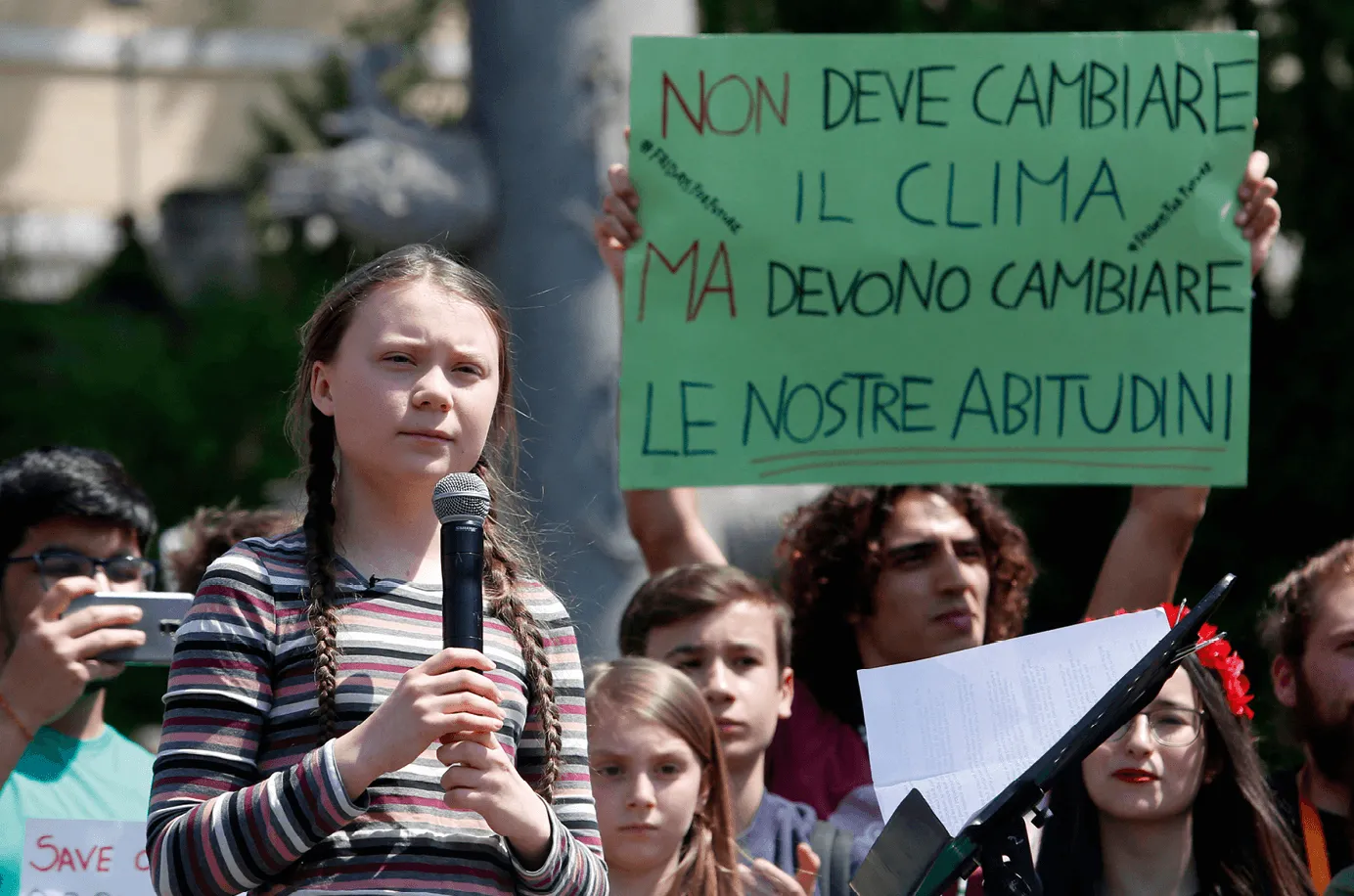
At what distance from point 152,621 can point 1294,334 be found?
5.45 m

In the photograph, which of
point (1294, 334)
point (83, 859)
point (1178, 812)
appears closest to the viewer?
point (83, 859)

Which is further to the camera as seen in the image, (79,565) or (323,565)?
(79,565)

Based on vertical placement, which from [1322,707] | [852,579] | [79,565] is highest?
[852,579]

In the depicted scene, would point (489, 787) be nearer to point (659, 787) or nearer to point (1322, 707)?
point (659, 787)

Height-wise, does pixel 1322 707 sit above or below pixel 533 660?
above

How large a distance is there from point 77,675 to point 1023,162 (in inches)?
82.1

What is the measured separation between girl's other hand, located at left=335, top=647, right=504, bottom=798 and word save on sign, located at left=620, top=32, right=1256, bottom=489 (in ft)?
5.80

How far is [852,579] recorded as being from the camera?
158 inches

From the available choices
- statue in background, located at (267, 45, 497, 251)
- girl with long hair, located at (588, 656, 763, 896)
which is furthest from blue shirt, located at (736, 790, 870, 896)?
statue in background, located at (267, 45, 497, 251)

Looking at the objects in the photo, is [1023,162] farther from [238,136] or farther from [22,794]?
[238,136]

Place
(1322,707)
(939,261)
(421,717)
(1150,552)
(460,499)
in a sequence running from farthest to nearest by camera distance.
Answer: (939,261) → (1150,552) → (1322,707) → (460,499) → (421,717)

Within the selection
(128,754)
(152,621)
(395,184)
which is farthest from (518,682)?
(395,184)

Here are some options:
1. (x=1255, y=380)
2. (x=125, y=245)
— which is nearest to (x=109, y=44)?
(x=125, y=245)

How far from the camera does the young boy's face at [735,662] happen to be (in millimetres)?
3551
